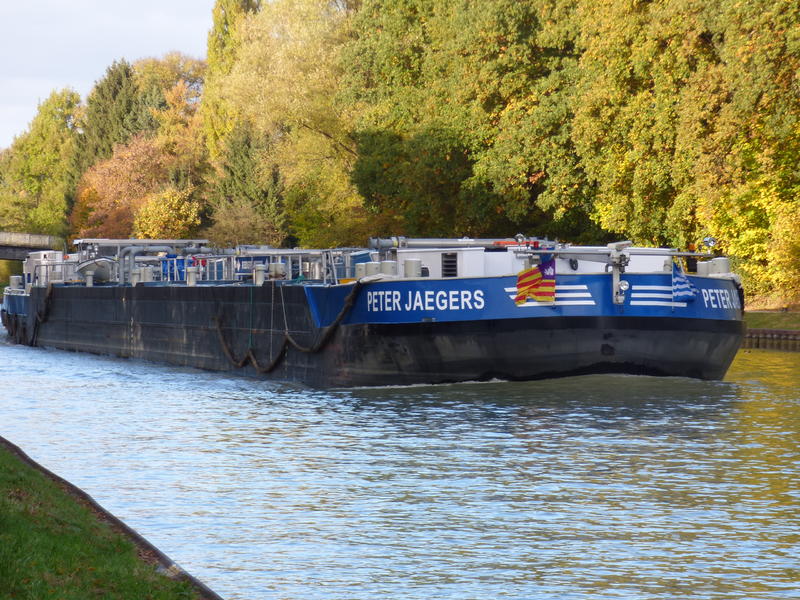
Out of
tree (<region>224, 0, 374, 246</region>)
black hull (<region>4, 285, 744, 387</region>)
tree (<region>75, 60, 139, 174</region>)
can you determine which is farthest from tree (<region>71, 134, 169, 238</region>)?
black hull (<region>4, 285, 744, 387</region>)

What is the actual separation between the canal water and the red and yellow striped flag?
82.0 inches

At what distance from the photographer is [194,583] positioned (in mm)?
10852

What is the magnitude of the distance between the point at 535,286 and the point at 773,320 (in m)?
23.2

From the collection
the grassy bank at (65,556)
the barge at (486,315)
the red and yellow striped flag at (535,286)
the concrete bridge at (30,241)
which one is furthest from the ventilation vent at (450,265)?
the concrete bridge at (30,241)

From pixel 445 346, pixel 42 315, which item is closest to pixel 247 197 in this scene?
pixel 42 315

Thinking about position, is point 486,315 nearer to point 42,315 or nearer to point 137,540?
point 137,540

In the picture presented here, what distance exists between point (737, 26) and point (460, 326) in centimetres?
1884

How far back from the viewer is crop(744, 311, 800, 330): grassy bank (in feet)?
157

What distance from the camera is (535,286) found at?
2809cm

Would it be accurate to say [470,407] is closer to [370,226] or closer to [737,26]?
[737,26]

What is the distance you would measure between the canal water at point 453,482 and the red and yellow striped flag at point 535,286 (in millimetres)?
2083

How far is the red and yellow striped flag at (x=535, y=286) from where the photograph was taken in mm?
28047

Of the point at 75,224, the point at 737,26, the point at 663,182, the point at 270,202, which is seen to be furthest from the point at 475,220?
the point at 75,224

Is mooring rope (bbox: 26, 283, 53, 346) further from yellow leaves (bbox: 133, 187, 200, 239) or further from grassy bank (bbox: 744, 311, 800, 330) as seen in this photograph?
yellow leaves (bbox: 133, 187, 200, 239)
